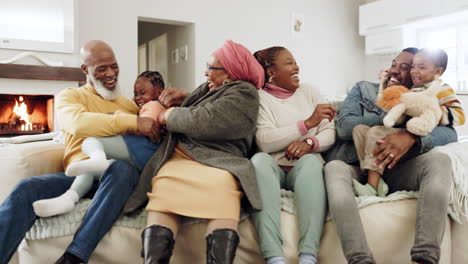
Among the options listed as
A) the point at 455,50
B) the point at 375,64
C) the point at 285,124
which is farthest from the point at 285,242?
the point at 375,64

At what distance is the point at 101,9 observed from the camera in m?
4.54

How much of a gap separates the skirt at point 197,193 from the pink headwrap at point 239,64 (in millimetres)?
419

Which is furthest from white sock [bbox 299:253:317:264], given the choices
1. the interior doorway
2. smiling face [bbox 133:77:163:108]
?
the interior doorway

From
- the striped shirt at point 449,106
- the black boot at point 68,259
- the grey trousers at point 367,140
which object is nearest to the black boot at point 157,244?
the black boot at point 68,259

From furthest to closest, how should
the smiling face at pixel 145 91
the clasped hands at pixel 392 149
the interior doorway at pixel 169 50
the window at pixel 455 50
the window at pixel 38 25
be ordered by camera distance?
1. the interior doorway at pixel 169 50
2. the window at pixel 455 50
3. the window at pixel 38 25
4. the smiling face at pixel 145 91
5. the clasped hands at pixel 392 149

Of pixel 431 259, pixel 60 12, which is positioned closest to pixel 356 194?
pixel 431 259

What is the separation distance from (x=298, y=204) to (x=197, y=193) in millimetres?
347

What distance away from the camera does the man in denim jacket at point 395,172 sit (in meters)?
1.36

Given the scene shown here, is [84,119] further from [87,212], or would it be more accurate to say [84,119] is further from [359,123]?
[359,123]

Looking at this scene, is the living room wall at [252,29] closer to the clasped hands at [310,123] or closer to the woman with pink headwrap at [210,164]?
the woman with pink headwrap at [210,164]

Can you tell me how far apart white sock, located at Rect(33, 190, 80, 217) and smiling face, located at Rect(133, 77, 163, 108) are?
64 centimetres

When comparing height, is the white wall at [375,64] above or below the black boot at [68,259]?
above

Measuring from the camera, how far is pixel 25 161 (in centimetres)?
162

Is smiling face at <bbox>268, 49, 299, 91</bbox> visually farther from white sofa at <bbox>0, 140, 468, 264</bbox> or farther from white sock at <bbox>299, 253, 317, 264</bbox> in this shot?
white sock at <bbox>299, 253, 317, 264</bbox>
